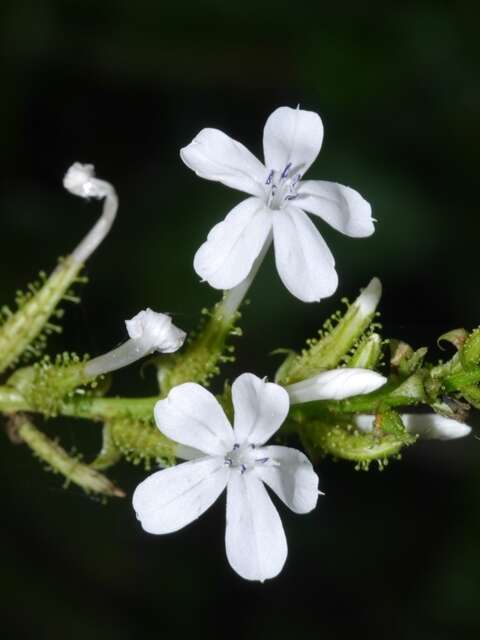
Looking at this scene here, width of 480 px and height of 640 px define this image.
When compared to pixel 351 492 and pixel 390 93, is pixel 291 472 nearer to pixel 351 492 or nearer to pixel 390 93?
pixel 351 492

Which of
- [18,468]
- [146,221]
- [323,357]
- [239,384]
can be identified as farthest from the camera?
[146,221]

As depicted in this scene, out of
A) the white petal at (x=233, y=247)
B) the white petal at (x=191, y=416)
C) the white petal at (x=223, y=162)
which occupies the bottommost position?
the white petal at (x=191, y=416)

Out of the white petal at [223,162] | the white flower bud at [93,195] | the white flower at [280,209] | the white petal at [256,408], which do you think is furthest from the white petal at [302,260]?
the white flower bud at [93,195]

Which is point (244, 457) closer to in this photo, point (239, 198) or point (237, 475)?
point (237, 475)

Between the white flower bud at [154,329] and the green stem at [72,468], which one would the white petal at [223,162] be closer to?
the white flower bud at [154,329]

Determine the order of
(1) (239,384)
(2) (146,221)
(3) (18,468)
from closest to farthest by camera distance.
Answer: (1) (239,384) < (3) (18,468) < (2) (146,221)

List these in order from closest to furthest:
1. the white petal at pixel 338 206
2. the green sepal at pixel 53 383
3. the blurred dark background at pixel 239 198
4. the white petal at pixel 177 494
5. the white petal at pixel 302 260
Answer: the white petal at pixel 177 494, the white petal at pixel 302 260, the white petal at pixel 338 206, the green sepal at pixel 53 383, the blurred dark background at pixel 239 198

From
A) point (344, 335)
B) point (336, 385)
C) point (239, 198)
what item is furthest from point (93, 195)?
point (239, 198)

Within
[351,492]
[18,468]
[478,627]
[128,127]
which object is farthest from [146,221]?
[478,627]
